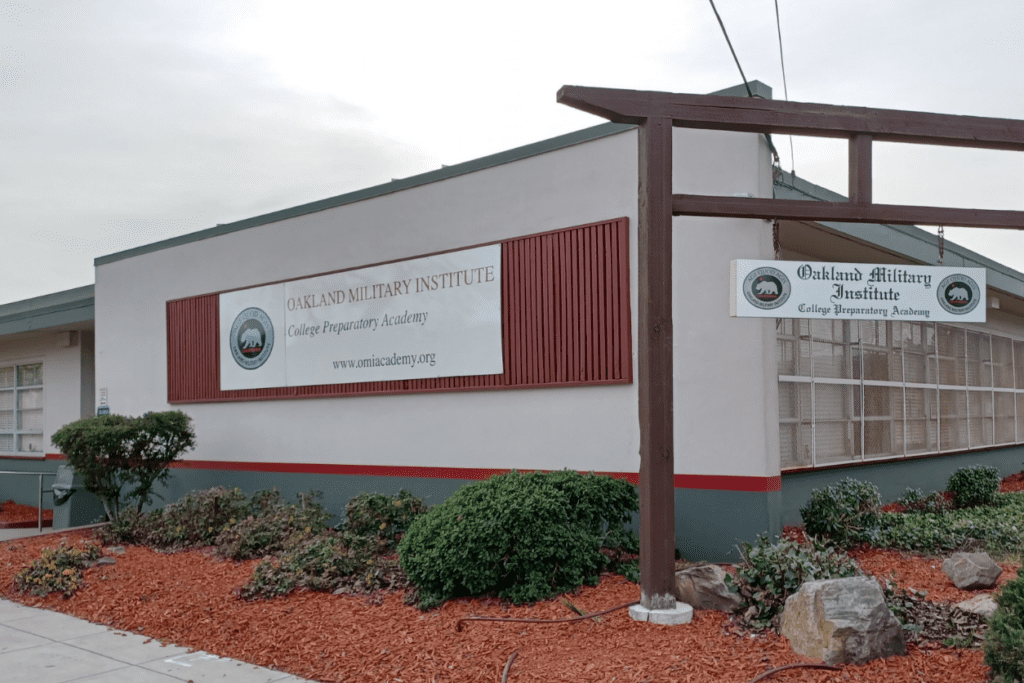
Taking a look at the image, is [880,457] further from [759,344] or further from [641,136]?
[641,136]

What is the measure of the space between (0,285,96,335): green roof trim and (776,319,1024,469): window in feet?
41.2

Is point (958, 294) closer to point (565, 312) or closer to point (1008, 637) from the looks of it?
point (1008, 637)

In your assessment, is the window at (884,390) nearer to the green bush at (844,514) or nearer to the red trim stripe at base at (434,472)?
the green bush at (844,514)

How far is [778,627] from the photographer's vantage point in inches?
229

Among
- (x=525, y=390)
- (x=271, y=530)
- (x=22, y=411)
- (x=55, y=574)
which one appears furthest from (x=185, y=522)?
(x=22, y=411)

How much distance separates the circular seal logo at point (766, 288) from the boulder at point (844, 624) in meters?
2.09

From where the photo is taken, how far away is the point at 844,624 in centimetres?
518

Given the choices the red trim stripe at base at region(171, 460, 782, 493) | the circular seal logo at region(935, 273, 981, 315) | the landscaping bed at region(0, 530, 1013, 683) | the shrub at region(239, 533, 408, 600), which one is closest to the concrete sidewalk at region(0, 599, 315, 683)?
the landscaping bed at region(0, 530, 1013, 683)

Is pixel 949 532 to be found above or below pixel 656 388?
below

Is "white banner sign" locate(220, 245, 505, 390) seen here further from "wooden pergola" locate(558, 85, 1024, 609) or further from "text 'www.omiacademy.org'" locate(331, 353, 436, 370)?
"wooden pergola" locate(558, 85, 1024, 609)

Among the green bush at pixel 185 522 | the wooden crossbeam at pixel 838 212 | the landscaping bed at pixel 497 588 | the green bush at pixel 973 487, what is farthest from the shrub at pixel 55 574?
the green bush at pixel 973 487

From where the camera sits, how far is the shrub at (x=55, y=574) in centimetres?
859

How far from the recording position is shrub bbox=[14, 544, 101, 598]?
8586mm

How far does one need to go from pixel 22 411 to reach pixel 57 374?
5.14 feet
